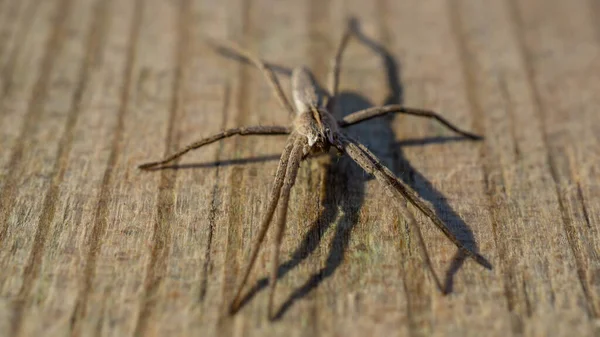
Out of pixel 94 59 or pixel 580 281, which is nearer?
pixel 580 281

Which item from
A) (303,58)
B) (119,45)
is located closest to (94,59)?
(119,45)

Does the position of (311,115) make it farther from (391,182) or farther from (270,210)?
(270,210)

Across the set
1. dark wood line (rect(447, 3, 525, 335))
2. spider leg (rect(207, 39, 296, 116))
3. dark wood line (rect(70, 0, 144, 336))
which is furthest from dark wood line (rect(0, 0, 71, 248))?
dark wood line (rect(447, 3, 525, 335))

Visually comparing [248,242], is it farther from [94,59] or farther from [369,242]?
[94,59]

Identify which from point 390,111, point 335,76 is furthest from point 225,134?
point 390,111

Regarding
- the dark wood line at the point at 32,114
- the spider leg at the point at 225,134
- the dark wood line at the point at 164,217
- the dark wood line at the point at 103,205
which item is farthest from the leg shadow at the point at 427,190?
the dark wood line at the point at 32,114

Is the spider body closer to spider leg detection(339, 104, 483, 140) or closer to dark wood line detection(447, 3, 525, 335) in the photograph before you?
spider leg detection(339, 104, 483, 140)
